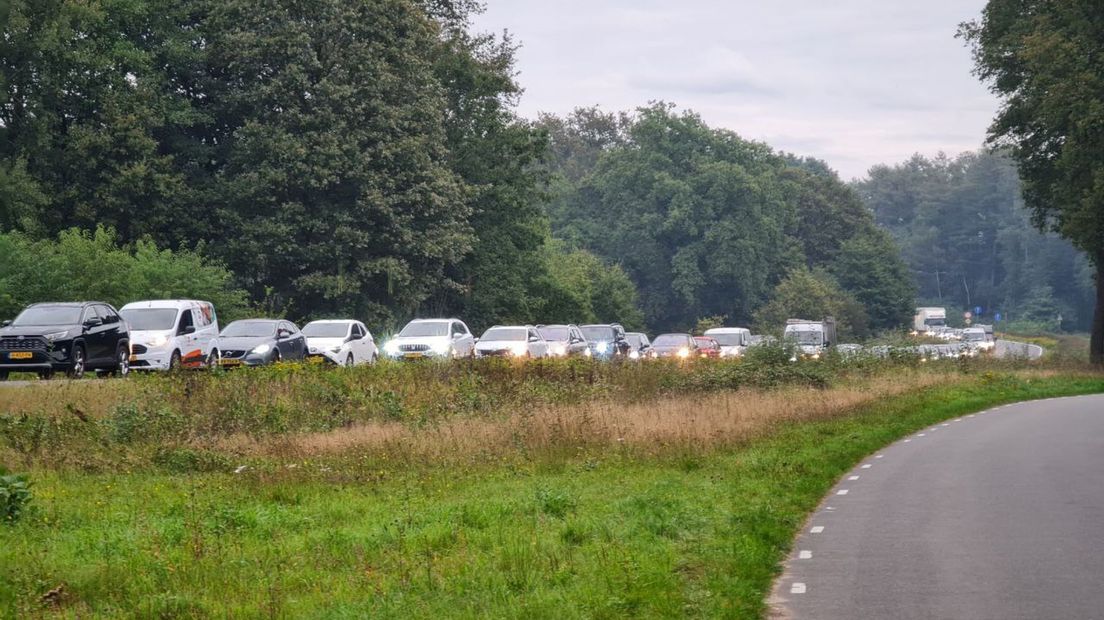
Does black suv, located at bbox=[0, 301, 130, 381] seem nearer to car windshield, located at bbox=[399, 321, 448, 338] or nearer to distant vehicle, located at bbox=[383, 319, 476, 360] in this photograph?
distant vehicle, located at bbox=[383, 319, 476, 360]

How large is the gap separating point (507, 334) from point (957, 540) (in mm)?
34542

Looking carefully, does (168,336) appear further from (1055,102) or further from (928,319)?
(928,319)

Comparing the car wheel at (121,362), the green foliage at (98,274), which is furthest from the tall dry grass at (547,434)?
the green foliage at (98,274)

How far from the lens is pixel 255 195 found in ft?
174

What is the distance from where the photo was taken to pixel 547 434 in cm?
2128

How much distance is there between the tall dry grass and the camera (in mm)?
20141

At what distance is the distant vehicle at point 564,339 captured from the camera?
49.8 metres

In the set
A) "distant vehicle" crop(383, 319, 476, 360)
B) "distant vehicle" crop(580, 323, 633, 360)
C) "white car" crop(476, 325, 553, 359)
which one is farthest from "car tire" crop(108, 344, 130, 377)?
"distant vehicle" crop(580, 323, 633, 360)

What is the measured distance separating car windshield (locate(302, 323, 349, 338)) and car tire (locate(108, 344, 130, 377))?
867 centimetres

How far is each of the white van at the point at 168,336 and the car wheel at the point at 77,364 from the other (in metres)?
2.96

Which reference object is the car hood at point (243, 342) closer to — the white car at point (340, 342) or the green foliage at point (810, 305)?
the white car at point (340, 342)

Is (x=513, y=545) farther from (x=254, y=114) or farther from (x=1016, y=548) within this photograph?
(x=254, y=114)

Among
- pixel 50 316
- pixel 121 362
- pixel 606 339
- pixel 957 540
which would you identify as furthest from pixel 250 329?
pixel 957 540

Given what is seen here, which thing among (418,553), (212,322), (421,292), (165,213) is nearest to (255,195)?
(165,213)
